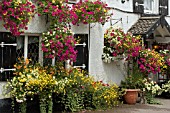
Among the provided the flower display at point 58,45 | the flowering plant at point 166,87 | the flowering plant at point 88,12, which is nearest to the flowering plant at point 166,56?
the flowering plant at point 166,87

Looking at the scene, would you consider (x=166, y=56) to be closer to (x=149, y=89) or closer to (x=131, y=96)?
(x=149, y=89)

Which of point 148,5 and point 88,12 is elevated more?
point 148,5

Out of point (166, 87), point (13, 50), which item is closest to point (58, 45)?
point (13, 50)

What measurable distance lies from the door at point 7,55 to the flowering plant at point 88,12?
199 cm

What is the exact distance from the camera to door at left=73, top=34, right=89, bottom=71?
10.3m

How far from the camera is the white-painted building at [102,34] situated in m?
9.13

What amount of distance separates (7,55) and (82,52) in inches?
A: 106

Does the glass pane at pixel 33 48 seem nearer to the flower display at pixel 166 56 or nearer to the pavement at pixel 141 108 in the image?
the pavement at pixel 141 108

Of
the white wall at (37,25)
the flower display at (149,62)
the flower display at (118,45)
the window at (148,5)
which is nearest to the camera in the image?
the white wall at (37,25)

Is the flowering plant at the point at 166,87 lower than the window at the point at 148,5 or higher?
lower

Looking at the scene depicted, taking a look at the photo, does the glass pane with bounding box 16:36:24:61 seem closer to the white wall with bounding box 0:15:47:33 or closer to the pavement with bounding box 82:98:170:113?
the white wall with bounding box 0:15:47:33

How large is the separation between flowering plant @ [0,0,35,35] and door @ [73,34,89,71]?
236 centimetres

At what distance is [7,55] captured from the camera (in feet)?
28.8

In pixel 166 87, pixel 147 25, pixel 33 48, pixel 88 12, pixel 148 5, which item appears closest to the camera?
pixel 33 48
